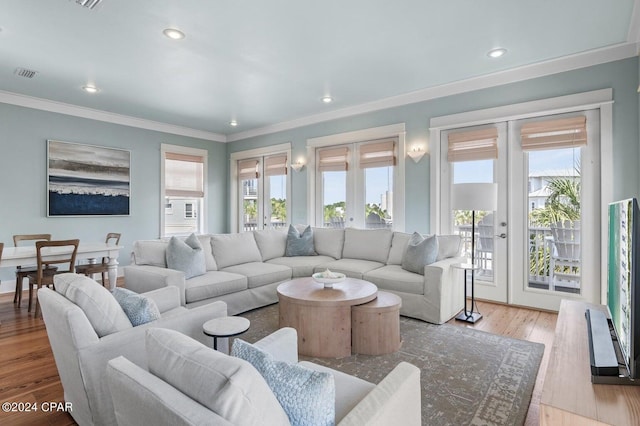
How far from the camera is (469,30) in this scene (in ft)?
9.66

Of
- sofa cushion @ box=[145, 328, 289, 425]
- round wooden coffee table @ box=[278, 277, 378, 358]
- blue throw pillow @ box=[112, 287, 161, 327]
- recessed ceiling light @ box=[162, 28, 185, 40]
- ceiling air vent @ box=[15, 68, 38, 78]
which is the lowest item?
round wooden coffee table @ box=[278, 277, 378, 358]

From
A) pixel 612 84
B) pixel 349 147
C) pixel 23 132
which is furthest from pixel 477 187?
pixel 23 132

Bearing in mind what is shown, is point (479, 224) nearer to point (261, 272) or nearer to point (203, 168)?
point (261, 272)

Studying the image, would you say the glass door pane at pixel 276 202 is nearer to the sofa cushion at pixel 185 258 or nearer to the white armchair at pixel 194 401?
the sofa cushion at pixel 185 258

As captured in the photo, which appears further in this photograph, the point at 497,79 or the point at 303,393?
the point at 497,79

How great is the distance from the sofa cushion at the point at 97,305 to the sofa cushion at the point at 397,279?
2.59 m

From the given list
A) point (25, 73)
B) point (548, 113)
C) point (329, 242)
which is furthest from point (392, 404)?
point (25, 73)

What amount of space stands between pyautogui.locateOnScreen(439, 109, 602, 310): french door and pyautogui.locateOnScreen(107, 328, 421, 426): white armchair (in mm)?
3354

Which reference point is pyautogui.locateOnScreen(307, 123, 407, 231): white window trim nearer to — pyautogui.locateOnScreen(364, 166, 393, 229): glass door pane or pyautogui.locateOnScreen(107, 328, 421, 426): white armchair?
pyautogui.locateOnScreen(364, 166, 393, 229): glass door pane

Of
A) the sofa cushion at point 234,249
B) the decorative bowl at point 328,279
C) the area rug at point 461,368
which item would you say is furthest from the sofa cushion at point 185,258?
the decorative bowl at point 328,279

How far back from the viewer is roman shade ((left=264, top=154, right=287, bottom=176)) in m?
6.39

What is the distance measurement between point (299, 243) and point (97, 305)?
3.29 metres

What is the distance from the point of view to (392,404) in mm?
1105

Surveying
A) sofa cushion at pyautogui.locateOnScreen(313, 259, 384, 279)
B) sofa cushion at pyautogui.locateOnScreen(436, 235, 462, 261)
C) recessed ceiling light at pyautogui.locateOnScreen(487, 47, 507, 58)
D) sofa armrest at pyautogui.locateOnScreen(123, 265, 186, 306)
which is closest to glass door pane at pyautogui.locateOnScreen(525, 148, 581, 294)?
sofa cushion at pyautogui.locateOnScreen(436, 235, 462, 261)
